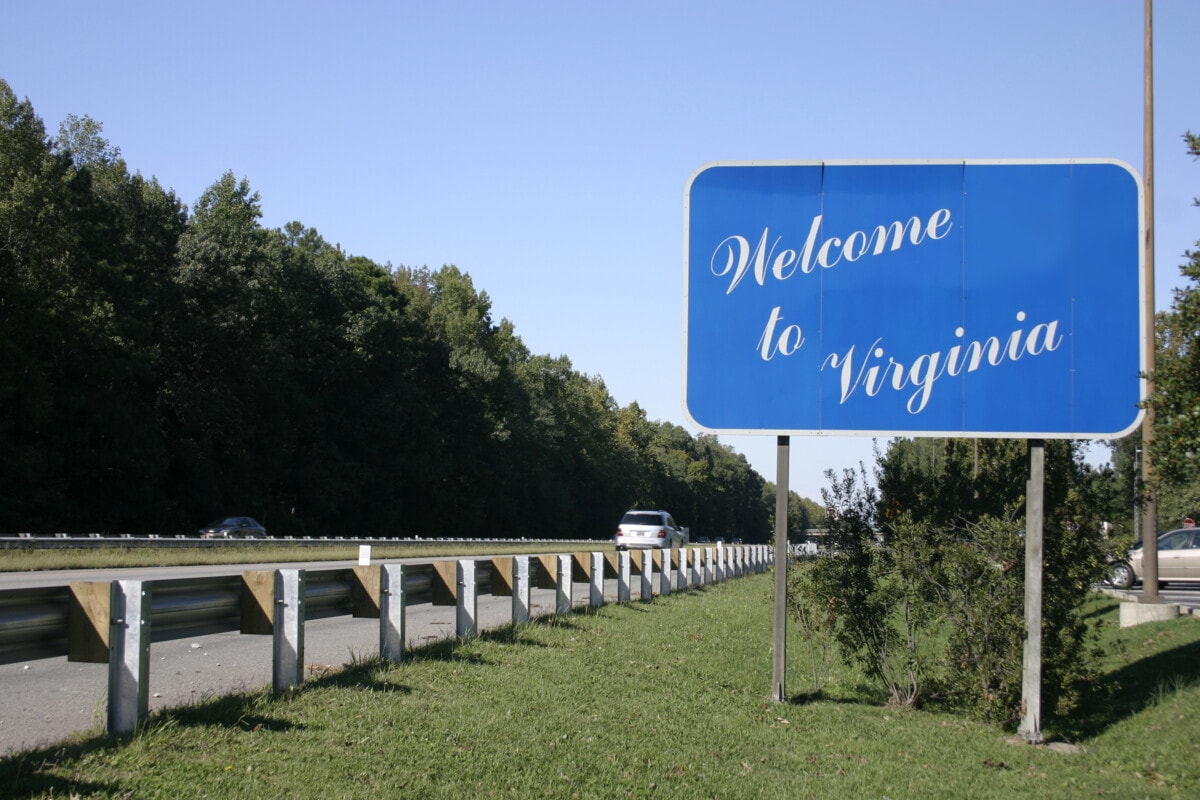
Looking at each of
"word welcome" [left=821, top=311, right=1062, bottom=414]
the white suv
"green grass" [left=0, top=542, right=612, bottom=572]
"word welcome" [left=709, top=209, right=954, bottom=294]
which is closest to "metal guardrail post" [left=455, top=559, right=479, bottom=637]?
"word welcome" [left=709, top=209, right=954, bottom=294]

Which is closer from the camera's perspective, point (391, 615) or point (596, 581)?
point (391, 615)

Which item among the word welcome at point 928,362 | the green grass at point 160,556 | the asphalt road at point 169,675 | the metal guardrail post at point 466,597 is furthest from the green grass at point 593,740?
the green grass at point 160,556

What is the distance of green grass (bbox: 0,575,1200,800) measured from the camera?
5.93m

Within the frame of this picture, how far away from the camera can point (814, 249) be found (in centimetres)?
1114

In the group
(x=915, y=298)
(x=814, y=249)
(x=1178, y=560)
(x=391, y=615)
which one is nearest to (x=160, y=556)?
(x=391, y=615)

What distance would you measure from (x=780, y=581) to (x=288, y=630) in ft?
16.7

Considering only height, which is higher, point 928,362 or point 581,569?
point 928,362

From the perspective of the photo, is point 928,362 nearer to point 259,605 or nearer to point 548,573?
point 548,573

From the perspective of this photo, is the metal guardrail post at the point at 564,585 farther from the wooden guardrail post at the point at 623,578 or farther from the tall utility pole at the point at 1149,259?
the tall utility pole at the point at 1149,259

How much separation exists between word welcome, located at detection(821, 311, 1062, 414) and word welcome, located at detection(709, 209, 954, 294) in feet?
2.94

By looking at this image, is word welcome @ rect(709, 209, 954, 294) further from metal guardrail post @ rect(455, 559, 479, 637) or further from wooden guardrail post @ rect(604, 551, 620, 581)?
wooden guardrail post @ rect(604, 551, 620, 581)

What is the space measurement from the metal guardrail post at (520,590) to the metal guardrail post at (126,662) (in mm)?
6350

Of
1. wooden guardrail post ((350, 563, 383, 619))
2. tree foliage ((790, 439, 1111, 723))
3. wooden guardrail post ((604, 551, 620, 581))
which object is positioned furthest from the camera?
wooden guardrail post ((604, 551, 620, 581))

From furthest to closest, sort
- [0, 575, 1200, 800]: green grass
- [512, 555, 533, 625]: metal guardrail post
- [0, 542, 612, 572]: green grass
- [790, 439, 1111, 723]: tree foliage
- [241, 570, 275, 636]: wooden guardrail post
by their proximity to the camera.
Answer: [0, 542, 612, 572]: green grass
[512, 555, 533, 625]: metal guardrail post
[790, 439, 1111, 723]: tree foliage
[241, 570, 275, 636]: wooden guardrail post
[0, 575, 1200, 800]: green grass
